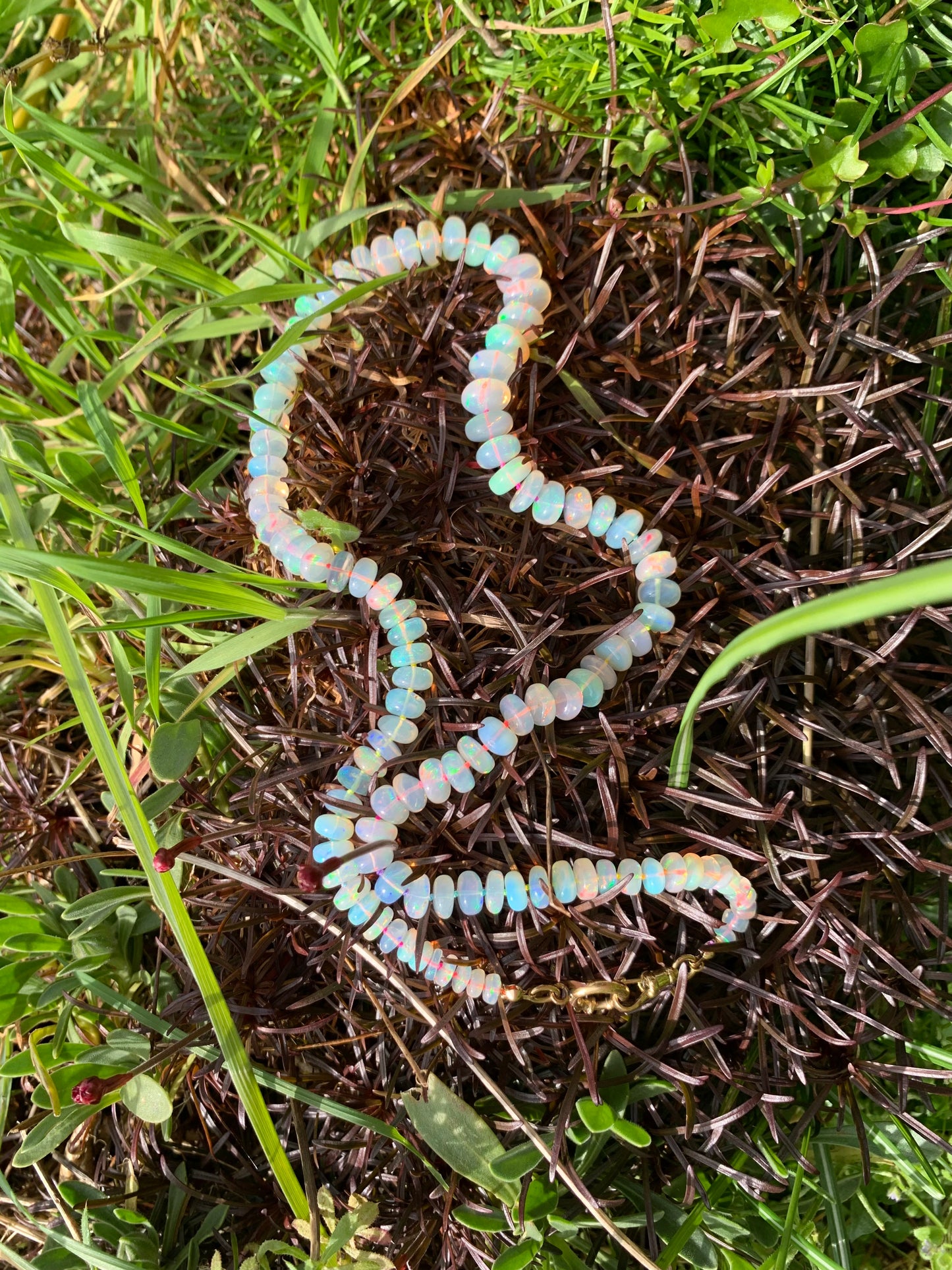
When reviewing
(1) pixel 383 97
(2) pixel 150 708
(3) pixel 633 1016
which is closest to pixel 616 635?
(3) pixel 633 1016

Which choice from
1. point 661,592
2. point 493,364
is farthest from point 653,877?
point 493,364

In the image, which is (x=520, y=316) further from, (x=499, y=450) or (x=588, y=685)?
(x=588, y=685)

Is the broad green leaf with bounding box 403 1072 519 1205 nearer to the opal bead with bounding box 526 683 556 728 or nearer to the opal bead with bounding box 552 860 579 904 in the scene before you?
the opal bead with bounding box 552 860 579 904

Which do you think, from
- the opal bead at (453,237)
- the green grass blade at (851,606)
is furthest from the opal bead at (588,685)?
the opal bead at (453,237)

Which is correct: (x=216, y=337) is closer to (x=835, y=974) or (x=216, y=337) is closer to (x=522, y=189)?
(x=522, y=189)

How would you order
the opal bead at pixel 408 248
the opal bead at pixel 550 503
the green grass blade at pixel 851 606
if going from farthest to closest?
the opal bead at pixel 408 248 < the opal bead at pixel 550 503 < the green grass blade at pixel 851 606

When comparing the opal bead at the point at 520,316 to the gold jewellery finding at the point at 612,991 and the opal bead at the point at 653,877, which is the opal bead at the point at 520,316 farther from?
the gold jewellery finding at the point at 612,991
